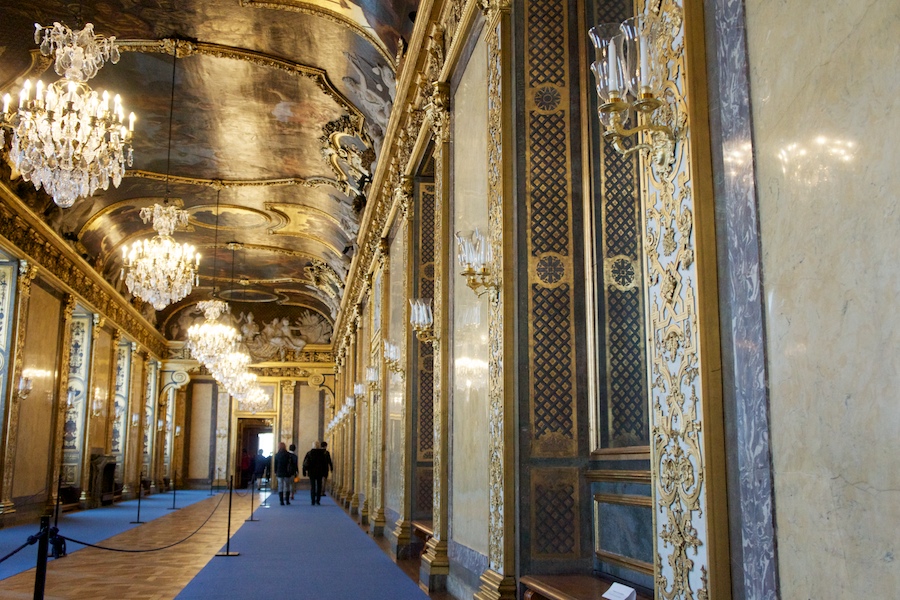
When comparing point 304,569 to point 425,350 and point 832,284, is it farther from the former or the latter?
point 832,284

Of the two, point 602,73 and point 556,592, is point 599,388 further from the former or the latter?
point 602,73

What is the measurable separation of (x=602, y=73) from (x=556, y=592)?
2848 millimetres

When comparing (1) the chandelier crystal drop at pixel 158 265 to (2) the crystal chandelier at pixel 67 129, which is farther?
(1) the chandelier crystal drop at pixel 158 265

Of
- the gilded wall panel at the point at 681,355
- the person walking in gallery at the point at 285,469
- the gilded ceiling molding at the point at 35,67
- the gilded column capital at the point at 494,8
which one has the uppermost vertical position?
the gilded ceiling molding at the point at 35,67

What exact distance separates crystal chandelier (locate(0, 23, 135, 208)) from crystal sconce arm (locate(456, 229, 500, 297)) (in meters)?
4.26

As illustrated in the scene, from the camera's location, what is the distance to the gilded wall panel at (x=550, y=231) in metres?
5.34

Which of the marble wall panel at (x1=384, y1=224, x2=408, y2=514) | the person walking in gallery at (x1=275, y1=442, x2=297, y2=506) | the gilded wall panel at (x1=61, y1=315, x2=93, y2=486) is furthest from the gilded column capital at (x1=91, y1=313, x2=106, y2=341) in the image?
the marble wall panel at (x1=384, y1=224, x2=408, y2=514)

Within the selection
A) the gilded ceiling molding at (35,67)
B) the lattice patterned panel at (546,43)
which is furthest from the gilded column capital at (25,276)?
the lattice patterned panel at (546,43)

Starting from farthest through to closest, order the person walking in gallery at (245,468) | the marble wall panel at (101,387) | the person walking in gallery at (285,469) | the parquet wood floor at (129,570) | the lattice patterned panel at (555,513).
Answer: the person walking in gallery at (245,468), the marble wall panel at (101,387), the person walking in gallery at (285,469), the parquet wood floor at (129,570), the lattice patterned panel at (555,513)

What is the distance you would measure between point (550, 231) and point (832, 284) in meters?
3.36

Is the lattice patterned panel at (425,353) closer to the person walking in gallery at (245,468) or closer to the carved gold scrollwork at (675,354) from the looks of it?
the carved gold scrollwork at (675,354)

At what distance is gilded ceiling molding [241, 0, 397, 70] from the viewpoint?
1066 centimetres

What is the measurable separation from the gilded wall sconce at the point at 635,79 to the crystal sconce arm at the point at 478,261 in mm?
2448

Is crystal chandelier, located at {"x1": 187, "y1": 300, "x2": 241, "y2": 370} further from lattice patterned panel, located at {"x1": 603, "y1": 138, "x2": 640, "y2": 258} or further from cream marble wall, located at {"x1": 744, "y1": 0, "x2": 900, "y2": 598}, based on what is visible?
cream marble wall, located at {"x1": 744, "y1": 0, "x2": 900, "y2": 598}
